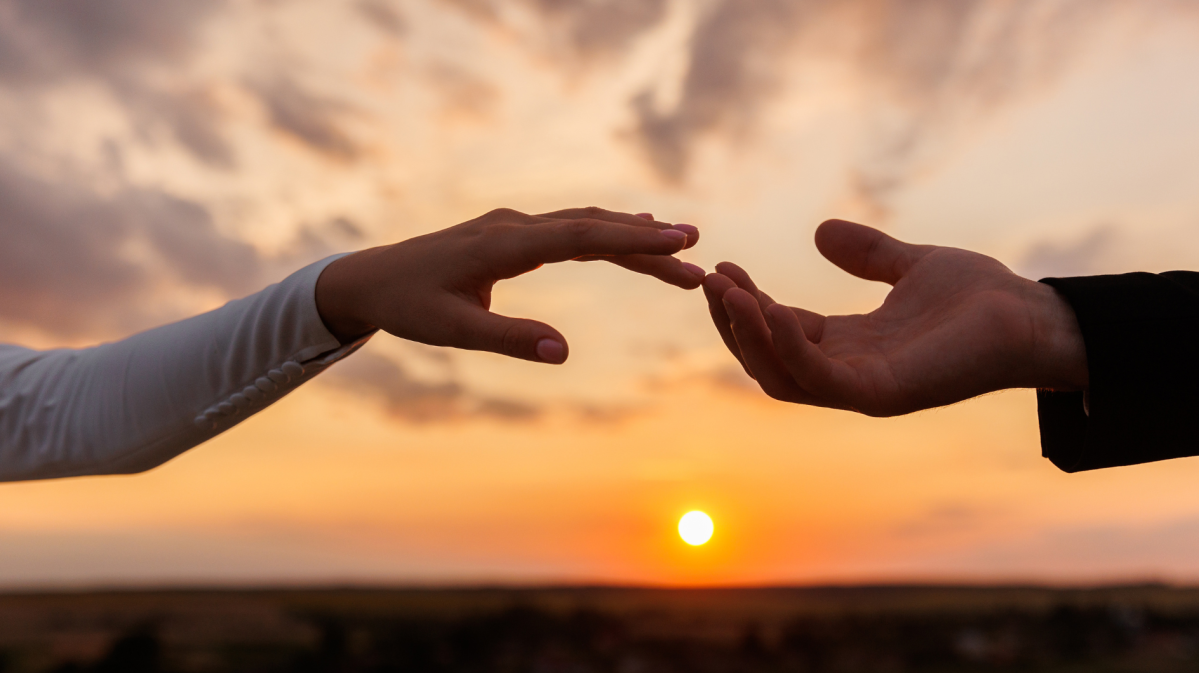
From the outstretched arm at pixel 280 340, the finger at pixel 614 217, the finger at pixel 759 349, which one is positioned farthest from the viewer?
the finger at pixel 614 217

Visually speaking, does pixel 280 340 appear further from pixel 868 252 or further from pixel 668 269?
pixel 868 252

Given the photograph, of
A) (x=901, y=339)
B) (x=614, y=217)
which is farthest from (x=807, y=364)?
(x=614, y=217)

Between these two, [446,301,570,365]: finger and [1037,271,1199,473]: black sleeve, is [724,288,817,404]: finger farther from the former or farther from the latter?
[1037,271,1199,473]: black sleeve

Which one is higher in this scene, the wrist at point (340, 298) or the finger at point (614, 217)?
the finger at point (614, 217)

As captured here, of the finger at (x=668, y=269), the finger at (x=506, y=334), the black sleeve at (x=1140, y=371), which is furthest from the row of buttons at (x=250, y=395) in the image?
the black sleeve at (x=1140, y=371)

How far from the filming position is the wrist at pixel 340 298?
3330 mm

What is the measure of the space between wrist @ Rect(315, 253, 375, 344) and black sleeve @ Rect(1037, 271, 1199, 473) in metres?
3.73

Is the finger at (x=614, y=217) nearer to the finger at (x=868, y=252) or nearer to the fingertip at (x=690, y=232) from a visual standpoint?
the fingertip at (x=690, y=232)

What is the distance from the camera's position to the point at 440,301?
3055 millimetres

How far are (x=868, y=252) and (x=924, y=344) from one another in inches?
45.2

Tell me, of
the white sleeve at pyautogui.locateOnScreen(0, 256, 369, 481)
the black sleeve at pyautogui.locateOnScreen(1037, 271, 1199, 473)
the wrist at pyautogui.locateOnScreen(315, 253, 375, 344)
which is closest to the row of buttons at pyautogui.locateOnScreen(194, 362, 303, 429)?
the white sleeve at pyautogui.locateOnScreen(0, 256, 369, 481)

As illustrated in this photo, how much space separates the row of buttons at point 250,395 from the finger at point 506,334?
104cm

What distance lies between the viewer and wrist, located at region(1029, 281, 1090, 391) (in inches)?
152

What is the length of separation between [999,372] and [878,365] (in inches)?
26.3
